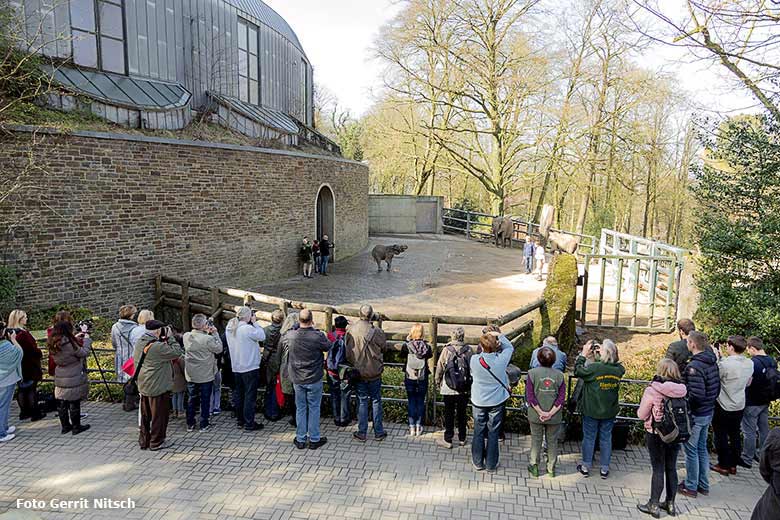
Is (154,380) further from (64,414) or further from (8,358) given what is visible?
(8,358)

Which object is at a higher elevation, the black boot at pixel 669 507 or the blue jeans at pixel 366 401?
the blue jeans at pixel 366 401

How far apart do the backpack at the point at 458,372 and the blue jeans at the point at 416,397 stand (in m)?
0.58

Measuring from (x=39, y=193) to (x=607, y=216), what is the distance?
26.5m

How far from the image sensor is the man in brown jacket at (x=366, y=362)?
6520 millimetres

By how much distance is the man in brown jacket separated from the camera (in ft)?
21.4

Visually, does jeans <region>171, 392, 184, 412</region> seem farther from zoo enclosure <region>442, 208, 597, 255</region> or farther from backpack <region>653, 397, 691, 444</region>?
zoo enclosure <region>442, 208, 597, 255</region>

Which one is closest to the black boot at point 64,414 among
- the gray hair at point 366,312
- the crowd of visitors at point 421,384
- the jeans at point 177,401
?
the crowd of visitors at point 421,384

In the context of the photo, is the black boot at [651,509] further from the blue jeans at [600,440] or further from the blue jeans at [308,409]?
the blue jeans at [308,409]

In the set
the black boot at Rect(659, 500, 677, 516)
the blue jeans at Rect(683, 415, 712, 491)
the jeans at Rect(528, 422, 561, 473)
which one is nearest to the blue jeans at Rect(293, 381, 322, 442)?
the jeans at Rect(528, 422, 561, 473)

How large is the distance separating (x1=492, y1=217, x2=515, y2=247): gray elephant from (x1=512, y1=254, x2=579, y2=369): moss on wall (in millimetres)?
15798

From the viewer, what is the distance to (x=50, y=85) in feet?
41.9

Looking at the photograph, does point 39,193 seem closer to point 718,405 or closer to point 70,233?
point 70,233

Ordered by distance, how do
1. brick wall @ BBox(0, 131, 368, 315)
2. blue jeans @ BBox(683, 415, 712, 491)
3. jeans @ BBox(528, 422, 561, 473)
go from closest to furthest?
blue jeans @ BBox(683, 415, 712, 491)
jeans @ BBox(528, 422, 561, 473)
brick wall @ BBox(0, 131, 368, 315)

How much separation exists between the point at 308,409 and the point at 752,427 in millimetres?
4865
